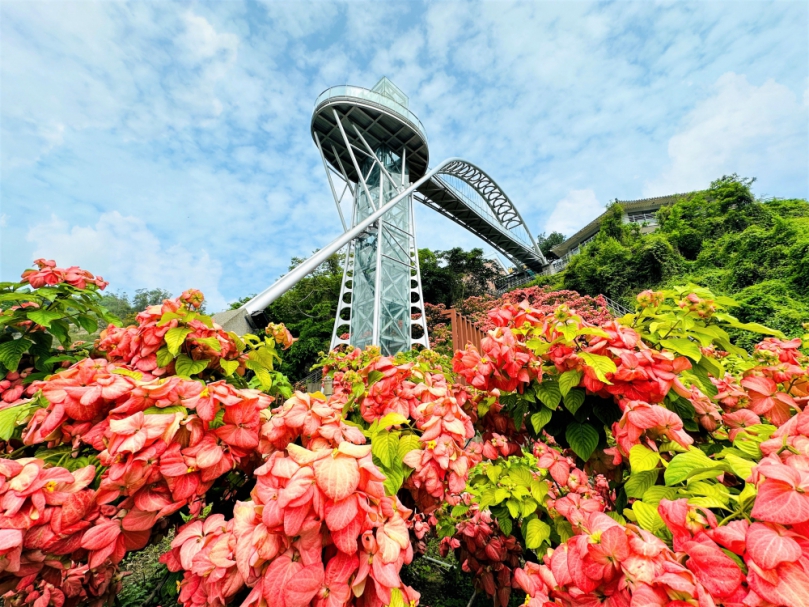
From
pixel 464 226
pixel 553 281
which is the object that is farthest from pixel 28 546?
pixel 464 226

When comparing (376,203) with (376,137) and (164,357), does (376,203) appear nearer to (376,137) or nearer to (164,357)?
(376,137)

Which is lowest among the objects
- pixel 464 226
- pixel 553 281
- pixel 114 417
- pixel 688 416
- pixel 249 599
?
pixel 249 599

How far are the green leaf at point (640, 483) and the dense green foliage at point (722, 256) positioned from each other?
625cm

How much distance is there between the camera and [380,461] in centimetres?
88

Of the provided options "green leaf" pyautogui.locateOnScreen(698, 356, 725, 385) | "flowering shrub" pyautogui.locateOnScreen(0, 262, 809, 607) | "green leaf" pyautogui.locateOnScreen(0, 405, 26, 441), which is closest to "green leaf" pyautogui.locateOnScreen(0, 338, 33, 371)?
"flowering shrub" pyautogui.locateOnScreen(0, 262, 809, 607)

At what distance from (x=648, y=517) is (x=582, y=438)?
43cm

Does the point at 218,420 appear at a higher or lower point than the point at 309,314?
lower

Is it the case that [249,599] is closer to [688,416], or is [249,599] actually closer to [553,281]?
[688,416]

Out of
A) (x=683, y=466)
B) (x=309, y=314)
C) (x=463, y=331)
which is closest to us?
(x=683, y=466)

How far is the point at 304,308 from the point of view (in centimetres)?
1548

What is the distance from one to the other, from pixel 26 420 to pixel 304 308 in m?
15.1

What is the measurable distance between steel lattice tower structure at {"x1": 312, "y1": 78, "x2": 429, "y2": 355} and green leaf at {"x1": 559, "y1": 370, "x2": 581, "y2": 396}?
7.47 m

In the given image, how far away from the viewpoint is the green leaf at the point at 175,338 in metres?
1.04

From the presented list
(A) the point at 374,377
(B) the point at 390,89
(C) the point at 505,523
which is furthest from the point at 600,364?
(B) the point at 390,89
